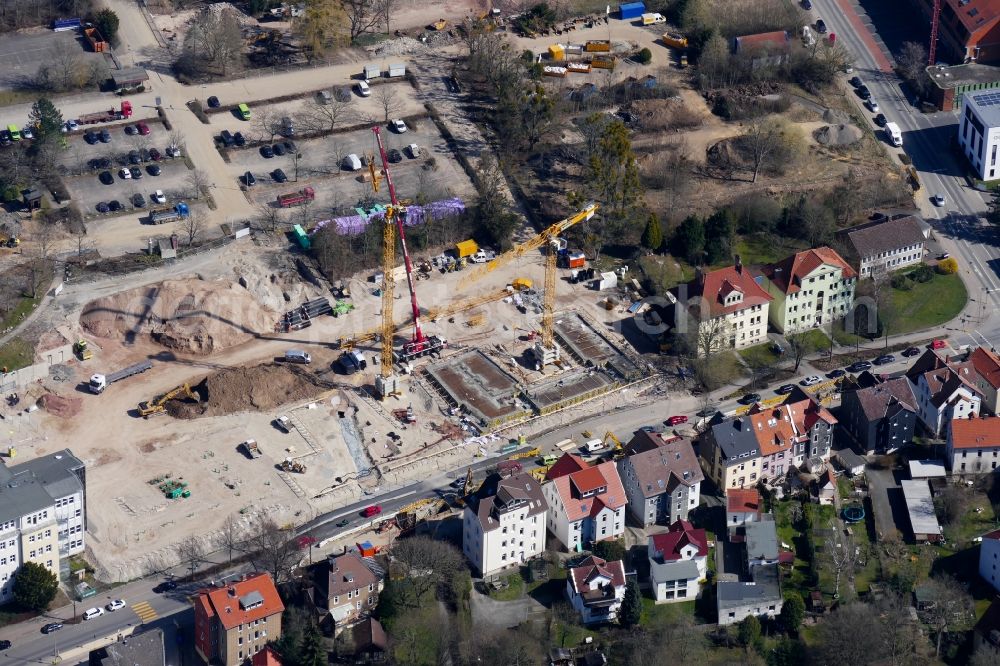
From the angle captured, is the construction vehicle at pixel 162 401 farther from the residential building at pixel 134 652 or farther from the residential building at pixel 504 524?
the residential building at pixel 134 652

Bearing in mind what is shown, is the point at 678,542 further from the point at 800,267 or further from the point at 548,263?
the point at 548,263

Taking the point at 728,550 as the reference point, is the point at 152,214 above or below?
above

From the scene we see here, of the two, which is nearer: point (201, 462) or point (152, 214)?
point (201, 462)

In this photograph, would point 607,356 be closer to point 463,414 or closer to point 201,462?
point 463,414

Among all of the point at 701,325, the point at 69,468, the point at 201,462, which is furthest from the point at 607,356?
the point at 69,468

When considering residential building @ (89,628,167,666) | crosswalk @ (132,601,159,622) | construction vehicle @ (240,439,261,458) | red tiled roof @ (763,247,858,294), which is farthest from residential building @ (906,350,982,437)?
residential building @ (89,628,167,666)

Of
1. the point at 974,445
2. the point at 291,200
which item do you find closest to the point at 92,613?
the point at 291,200

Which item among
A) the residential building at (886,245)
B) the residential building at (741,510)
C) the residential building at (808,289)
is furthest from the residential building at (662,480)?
the residential building at (886,245)

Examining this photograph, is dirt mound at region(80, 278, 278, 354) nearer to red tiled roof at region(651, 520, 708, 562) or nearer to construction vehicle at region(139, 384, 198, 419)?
construction vehicle at region(139, 384, 198, 419)
